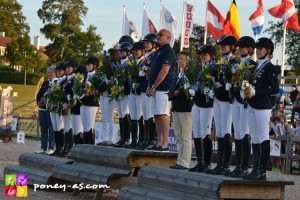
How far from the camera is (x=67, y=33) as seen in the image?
331 ft

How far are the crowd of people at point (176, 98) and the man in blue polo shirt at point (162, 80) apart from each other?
0.06ft

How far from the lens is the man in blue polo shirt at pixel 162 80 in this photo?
44.9 ft

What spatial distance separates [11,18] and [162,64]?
10484cm

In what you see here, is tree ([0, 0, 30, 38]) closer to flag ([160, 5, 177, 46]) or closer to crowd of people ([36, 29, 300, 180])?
flag ([160, 5, 177, 46])

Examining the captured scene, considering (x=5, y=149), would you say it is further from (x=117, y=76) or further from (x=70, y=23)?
(x=70, y=23)

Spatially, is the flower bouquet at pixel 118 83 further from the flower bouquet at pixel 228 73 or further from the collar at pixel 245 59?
the collar at pixel 245 59

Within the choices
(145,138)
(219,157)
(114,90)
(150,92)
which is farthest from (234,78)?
(114,90)

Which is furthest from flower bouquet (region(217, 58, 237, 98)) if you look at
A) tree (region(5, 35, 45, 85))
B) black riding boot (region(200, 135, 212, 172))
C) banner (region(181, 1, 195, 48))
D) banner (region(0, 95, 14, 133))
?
tree (region(5, 35, 45, 85))

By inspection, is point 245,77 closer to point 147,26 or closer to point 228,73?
point 228,73

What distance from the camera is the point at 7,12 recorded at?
11469 centimetres

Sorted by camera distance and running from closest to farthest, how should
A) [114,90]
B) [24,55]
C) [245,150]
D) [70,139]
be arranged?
1. [245,150]
2. [114,90]
3. [70,139]
4. [24,55]

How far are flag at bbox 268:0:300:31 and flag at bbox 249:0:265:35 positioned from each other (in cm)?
123

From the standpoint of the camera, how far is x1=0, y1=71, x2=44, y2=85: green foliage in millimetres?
82300

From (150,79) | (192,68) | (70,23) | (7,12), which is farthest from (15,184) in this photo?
(7,12)
